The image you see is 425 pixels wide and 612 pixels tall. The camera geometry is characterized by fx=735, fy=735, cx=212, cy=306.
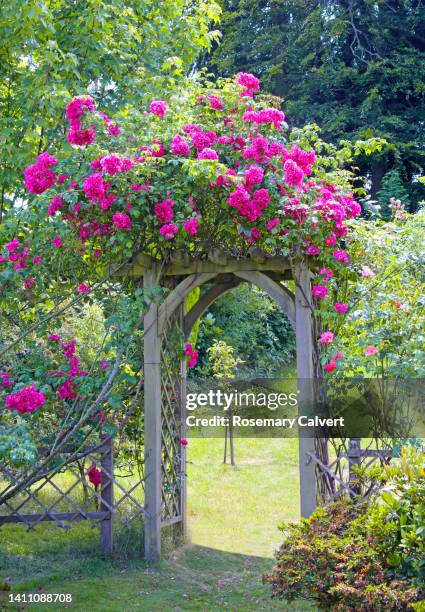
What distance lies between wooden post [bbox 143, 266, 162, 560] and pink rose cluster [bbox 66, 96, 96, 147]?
47.1 inches

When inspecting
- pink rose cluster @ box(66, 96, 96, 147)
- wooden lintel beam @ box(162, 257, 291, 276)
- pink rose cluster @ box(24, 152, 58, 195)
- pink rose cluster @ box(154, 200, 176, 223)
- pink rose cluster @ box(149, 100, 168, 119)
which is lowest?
wooden lintel beam @ box(162, 257, 291, 276)

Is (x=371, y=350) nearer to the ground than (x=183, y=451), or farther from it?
farther from it

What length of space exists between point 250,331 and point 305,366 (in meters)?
7.82

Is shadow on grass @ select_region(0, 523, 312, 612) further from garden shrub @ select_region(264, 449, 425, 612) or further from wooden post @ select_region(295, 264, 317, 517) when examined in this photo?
garden shrub @ select_region(264, 449, 425, 612)

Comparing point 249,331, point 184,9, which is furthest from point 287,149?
point 249,331

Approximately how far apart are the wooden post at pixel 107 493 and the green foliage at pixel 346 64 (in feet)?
29.5

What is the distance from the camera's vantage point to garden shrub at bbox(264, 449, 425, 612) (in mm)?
2793

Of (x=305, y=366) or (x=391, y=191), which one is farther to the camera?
(x=391, y=191)

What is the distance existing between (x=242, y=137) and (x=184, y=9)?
2.65 metres

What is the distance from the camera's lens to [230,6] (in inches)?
615

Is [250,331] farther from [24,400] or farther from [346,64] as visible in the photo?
[24,400]

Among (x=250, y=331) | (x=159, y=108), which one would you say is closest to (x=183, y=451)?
(x=159, y=108)

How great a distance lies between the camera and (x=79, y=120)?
4.66 m

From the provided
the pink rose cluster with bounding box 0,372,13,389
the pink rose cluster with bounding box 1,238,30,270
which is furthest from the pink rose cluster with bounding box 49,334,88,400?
the pink rose cluster with bounding box 1,238,30,270
